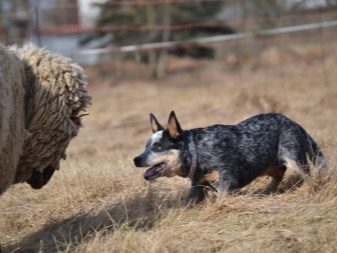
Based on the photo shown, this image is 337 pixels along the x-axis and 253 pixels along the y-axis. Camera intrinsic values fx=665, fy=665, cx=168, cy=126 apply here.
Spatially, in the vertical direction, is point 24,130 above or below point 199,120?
above

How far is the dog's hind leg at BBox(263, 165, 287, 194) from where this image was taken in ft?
18.7

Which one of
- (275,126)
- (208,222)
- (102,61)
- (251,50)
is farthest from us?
(251,50)

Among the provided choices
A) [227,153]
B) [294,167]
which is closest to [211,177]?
[227,153]

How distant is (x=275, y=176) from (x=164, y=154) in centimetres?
115

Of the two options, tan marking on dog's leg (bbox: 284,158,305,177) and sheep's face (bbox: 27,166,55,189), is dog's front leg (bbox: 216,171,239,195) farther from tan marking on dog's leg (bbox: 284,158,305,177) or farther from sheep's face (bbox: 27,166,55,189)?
sheep's face (bbox: 27,166,55,189)

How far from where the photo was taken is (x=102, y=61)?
20.1 m

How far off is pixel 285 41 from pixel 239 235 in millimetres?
18755

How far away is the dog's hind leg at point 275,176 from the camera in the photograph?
225 inches

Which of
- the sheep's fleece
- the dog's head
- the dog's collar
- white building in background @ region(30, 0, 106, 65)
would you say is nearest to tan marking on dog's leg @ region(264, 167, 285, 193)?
the dog's collar

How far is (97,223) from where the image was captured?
5273 millimetres

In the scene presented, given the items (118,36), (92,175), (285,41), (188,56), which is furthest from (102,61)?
(92,175)

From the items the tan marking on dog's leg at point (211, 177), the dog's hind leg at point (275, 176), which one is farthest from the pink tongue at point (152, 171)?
the dog's hind leg at point (275, 176)

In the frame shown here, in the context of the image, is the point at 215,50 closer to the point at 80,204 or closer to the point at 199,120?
the point at 199,120

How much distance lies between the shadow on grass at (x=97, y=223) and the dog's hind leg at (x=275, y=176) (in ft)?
2.55
